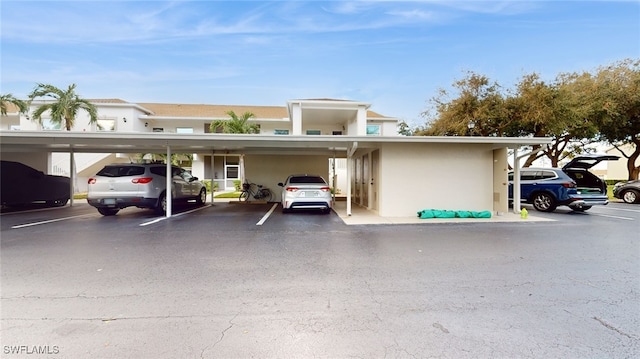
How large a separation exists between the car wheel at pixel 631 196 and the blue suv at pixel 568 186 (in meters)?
6.44

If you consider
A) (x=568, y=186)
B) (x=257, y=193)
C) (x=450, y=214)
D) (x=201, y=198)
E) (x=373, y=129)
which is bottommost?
(x=450, y=214)

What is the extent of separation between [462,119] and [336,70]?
28.5 ft

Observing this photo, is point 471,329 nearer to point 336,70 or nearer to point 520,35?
point 520,35

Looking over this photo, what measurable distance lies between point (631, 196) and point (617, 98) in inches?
255

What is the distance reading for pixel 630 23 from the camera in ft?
40.7

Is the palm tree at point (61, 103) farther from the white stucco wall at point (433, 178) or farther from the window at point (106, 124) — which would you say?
the white stucco wall at point (433, 178)

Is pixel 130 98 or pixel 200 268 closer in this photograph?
pixel 200 268

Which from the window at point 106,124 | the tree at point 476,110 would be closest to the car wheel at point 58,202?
the window at point 106,124

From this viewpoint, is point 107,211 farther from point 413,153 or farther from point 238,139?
point 413,153

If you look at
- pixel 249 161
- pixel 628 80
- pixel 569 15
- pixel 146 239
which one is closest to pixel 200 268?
pixel 146 239

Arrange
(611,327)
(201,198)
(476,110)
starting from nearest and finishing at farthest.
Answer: (611,327)
(201,198)
(476,110)

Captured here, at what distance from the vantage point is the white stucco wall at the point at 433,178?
33.4 feet

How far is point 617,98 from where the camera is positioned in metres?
17.6

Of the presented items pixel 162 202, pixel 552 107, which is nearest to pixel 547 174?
pixel 552 107
